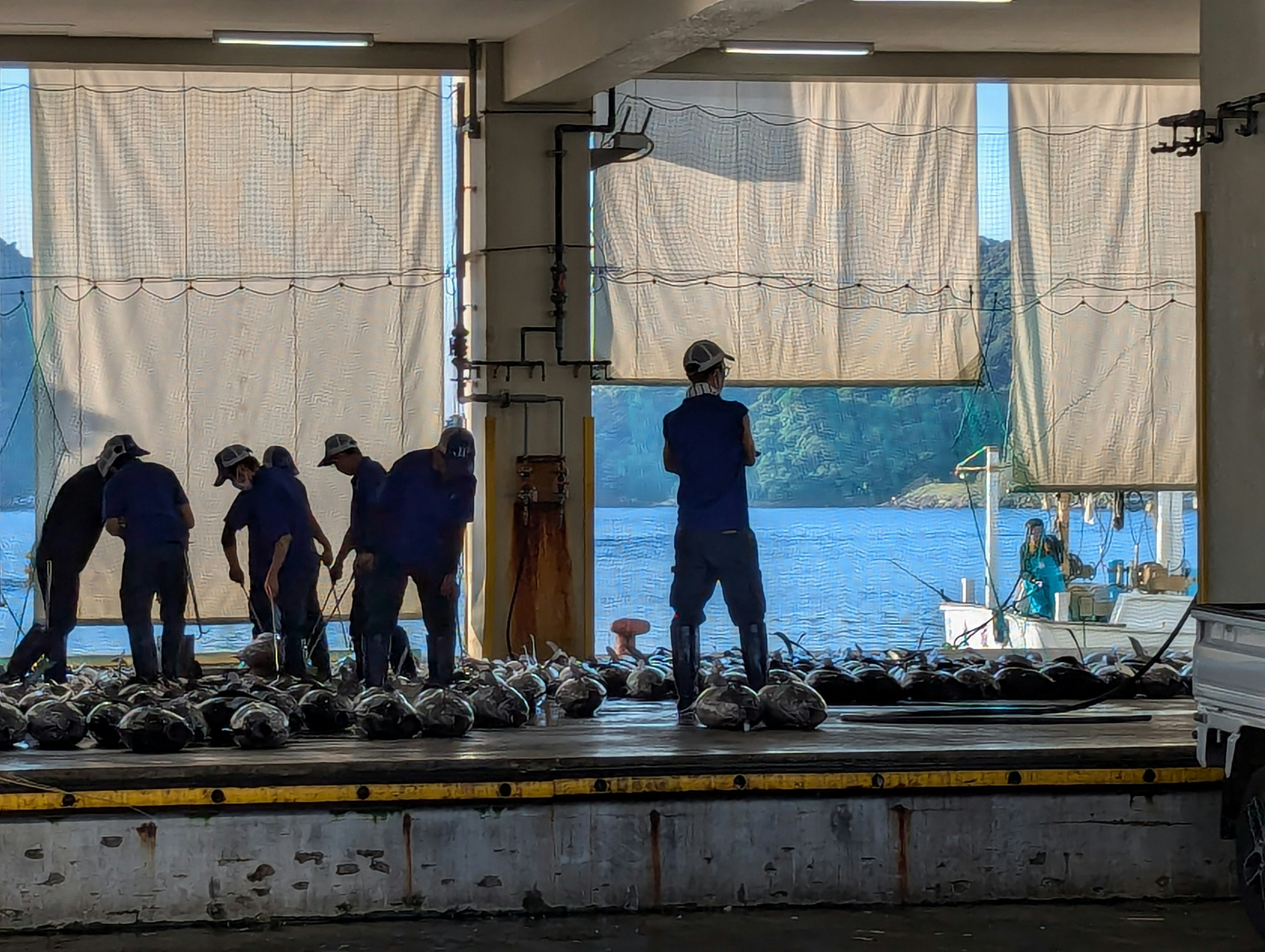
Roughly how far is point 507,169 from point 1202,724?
894cm

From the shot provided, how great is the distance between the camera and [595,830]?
7.02 metres

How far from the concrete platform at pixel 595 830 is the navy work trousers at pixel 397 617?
2.11m

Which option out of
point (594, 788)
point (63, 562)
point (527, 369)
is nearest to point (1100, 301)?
point (527, 369)

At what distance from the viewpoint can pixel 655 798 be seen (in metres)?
7.04

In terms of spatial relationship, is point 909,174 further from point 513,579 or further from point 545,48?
point 513,579

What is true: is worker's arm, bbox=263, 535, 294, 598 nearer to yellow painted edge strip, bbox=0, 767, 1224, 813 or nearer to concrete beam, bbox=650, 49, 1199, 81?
yellow painted edge strip, bbox=0, 767, 1224, 813

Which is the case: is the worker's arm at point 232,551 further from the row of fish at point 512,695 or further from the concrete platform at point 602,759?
the concrete platform at point 602,759

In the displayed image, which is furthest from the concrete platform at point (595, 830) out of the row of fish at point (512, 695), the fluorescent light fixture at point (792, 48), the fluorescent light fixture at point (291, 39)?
the fluorescent light fixture at point (792, 48)

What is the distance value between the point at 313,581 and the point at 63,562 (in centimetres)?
169

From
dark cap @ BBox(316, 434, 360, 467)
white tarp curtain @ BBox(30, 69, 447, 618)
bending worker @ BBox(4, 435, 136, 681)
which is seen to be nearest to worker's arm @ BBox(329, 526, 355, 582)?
dark cap @ BBox(316, 434, 360, 467)

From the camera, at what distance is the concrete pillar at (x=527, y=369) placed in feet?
45.5

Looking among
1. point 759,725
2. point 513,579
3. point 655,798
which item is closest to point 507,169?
point 513,579

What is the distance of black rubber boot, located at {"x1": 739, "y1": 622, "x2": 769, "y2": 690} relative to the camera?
8.82m

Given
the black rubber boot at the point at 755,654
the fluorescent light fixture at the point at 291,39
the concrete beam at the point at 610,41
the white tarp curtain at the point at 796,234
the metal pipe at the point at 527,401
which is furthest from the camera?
the white tarp curtain at the point at 796,234
